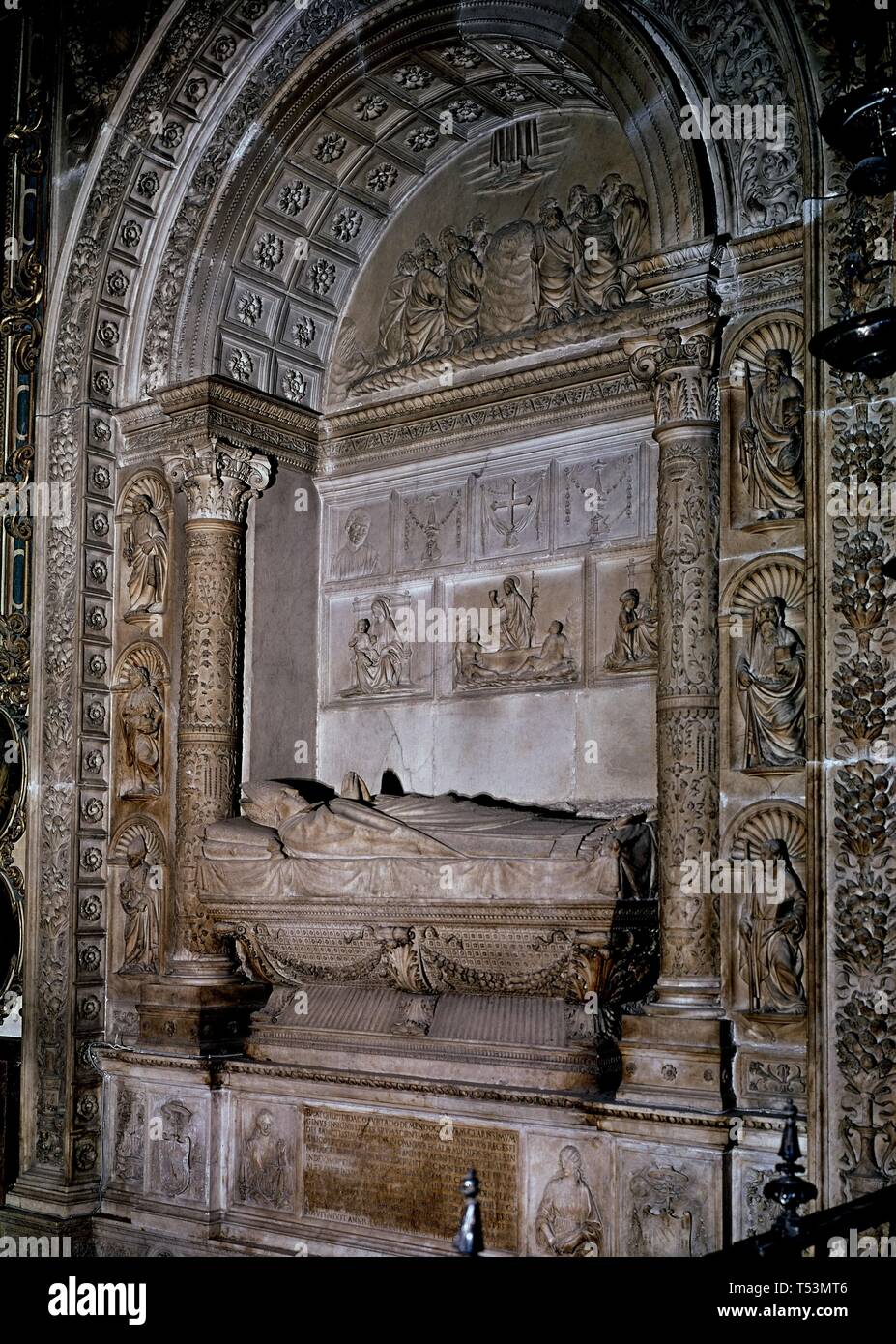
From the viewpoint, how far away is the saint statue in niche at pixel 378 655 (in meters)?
8.39

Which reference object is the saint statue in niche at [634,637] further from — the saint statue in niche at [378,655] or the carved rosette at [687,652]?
the saint statue in niche at [378,655]

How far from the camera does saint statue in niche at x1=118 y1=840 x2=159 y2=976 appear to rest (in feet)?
26.7

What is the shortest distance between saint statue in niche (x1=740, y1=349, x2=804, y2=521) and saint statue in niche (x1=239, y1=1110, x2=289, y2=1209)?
3.95 m

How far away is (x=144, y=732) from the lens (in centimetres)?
824

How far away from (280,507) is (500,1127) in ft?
12.8

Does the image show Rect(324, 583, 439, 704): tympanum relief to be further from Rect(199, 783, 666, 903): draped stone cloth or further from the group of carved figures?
the group of carved figures

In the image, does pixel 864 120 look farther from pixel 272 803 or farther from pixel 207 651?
pixel 207 651

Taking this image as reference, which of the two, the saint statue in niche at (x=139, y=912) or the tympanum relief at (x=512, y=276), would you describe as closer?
the tympanum relief at (x=512, y=276)

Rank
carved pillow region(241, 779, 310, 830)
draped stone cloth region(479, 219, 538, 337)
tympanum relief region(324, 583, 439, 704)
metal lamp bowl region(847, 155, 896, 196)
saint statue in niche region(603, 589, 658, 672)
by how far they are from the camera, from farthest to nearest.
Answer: tympanum relief region(324, 583, 439, 704) < draped stone cloth region(479, 219, 538, 337) < carved pillow region(241, 779, 310, 830) < saint statue in niche region(603, 589, 658, 672) < metal lamp bowl region(847, 155, 896, 196)

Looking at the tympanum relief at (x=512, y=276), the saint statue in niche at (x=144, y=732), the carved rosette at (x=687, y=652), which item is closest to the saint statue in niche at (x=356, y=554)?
the tympanum relief at (x=512, y=276)

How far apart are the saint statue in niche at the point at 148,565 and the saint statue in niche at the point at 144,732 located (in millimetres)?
376

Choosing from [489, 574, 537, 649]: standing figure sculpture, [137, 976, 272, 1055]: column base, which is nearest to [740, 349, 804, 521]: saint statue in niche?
[489, 574, 537, 649]: standing figure sculpture

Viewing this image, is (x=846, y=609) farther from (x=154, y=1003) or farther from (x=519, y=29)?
(x=154, y=1003)
